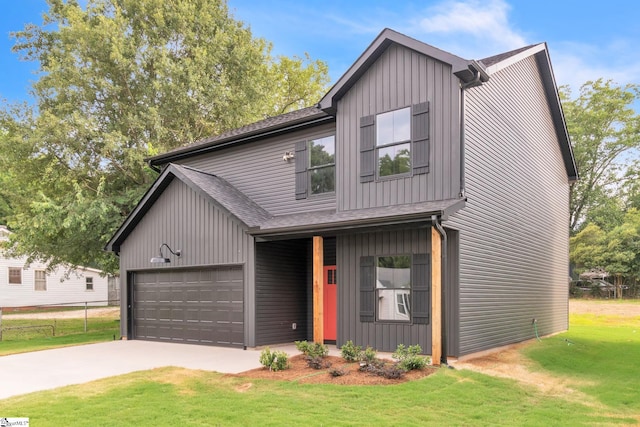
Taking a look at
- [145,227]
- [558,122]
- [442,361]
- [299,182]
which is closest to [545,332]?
[558,122]

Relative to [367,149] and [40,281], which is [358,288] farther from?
[40,281]

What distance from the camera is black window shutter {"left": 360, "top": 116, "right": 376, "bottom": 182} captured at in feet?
36.7

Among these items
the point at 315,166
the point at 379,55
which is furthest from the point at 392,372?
the point at 379,55

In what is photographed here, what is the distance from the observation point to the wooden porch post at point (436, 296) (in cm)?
905

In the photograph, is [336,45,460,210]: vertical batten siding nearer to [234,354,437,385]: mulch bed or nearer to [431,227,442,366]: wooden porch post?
[431,227,442,366]: wooden porch post

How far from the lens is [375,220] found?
9742 millimetres

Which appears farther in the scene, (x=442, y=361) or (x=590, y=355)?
(x=590, y=355)

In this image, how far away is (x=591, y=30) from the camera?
2858 centimetres

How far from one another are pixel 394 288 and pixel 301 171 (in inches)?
165

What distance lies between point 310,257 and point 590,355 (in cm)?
697

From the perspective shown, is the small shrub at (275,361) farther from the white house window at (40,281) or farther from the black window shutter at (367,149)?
the white house window at (40,281)

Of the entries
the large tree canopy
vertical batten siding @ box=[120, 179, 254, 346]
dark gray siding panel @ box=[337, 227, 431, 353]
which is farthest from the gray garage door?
the large tree canopy

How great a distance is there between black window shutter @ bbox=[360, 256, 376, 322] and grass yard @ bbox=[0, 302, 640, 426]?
2394mm

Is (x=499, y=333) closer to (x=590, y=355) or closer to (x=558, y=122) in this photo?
(x=590, y=355)
